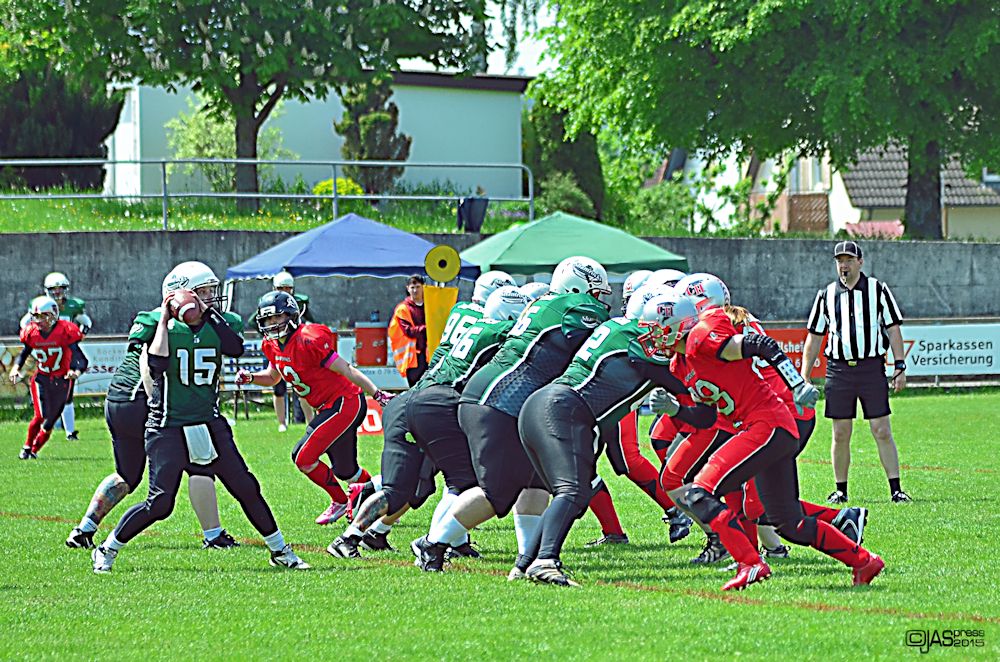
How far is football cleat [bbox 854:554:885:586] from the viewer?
8344 mm

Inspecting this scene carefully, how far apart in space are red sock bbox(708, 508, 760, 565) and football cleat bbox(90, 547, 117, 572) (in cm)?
379

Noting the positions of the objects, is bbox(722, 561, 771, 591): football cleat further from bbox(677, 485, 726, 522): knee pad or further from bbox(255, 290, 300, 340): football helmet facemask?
bbox(255, 290, 300, 340): football helmet facemask

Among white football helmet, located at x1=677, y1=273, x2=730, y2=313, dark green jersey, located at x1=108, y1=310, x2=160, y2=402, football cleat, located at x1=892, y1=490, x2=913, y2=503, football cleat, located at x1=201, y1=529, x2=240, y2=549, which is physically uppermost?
white football helmet, located at x1=677, y1=273, x2=730, y2=313

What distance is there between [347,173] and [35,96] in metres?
7.85

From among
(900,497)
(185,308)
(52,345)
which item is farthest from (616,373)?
(52,345)

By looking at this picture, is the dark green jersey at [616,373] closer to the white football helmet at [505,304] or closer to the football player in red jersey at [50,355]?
the white football helmet at [505,304]

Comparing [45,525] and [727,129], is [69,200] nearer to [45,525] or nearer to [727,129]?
[727,129]

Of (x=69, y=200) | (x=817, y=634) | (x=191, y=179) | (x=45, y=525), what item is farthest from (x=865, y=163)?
(x=817, y=634)

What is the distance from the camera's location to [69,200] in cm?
2747

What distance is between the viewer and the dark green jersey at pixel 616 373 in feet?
28.5

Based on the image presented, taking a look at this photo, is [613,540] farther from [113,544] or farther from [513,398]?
[113,544]

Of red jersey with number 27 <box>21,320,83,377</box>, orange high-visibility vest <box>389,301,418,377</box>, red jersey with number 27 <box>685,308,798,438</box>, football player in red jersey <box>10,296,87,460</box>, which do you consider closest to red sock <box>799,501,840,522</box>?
red jersey with number 27 <box>685,308,798,438</box>

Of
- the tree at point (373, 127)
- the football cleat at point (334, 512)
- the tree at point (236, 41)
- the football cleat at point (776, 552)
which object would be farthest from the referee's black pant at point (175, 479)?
the tree at point (373, 127)

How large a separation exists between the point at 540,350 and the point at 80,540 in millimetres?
3606
